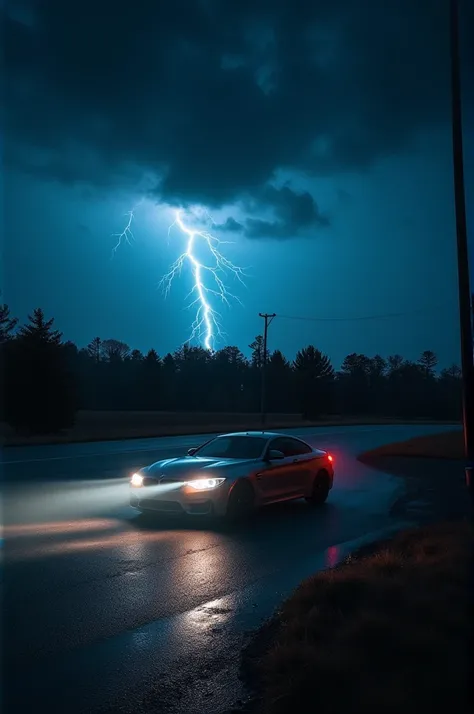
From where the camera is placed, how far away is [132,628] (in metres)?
6.02

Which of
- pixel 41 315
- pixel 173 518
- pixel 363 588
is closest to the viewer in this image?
pixel 363 588

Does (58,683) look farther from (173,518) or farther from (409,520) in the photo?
(409,520)

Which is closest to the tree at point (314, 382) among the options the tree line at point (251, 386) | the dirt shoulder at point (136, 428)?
the tree line at point (251, 386)

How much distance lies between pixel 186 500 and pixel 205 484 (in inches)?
14.0

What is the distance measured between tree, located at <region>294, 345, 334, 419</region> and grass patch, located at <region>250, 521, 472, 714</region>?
276 ft

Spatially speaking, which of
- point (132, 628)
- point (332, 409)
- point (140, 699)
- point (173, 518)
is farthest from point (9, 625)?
point (332, 409)

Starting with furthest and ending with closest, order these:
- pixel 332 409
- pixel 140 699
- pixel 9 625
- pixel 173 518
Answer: pixel 332 409 → pixel 173 518 → pixel 9 625 → pixel 140 699

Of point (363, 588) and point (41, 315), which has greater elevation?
point (41, 315)

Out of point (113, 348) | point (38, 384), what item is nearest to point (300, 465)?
point (38, 384)

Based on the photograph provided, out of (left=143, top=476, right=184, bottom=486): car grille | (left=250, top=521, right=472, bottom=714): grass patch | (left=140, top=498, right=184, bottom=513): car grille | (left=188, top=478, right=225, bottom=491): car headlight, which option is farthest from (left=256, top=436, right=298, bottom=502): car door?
(left=250, top=521, right=472, bottom=714): grass patch

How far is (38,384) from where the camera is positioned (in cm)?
4325

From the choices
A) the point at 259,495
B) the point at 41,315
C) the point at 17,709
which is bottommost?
the point at 17,709

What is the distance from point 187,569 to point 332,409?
89.2m

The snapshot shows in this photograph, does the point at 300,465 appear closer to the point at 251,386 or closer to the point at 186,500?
the point at 186,500
